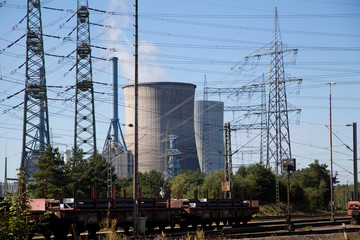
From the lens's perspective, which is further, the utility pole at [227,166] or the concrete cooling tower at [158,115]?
the concrete cooling tower at [158,115]

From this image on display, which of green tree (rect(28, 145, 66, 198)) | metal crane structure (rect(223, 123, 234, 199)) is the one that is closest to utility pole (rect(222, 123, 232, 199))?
metal crane structure (rect(223, 123, 234, 199))

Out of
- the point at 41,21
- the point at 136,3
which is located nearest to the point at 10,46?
the point at 41,21

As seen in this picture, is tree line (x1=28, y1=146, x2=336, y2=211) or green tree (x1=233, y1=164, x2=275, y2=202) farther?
green tree (x1=233, y1=164, x2=275, y2=202)

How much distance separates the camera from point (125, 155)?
413 ft

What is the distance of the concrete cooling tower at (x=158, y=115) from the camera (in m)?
97.6

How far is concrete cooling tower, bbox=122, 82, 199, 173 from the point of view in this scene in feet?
320

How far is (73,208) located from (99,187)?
37.7 meters

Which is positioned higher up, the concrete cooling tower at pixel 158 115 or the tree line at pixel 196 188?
the concrete cooling tower at pixel 158 115

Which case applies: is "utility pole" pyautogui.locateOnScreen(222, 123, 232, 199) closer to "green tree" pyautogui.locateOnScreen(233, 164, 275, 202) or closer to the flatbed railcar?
the flatbed railcar

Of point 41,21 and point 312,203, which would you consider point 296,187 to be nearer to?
point 312,203

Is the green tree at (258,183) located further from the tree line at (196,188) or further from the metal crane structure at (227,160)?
the metal crane structure at (227,160)

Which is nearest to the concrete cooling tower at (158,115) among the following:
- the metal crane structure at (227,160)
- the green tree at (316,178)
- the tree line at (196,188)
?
the green tree at (316,178)

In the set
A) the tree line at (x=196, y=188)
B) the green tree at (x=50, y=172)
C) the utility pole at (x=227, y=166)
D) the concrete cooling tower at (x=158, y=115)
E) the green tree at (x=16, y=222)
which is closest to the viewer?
the green tree at (x=16, y=222)

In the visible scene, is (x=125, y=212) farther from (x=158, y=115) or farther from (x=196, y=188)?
(x=158, y=115)
